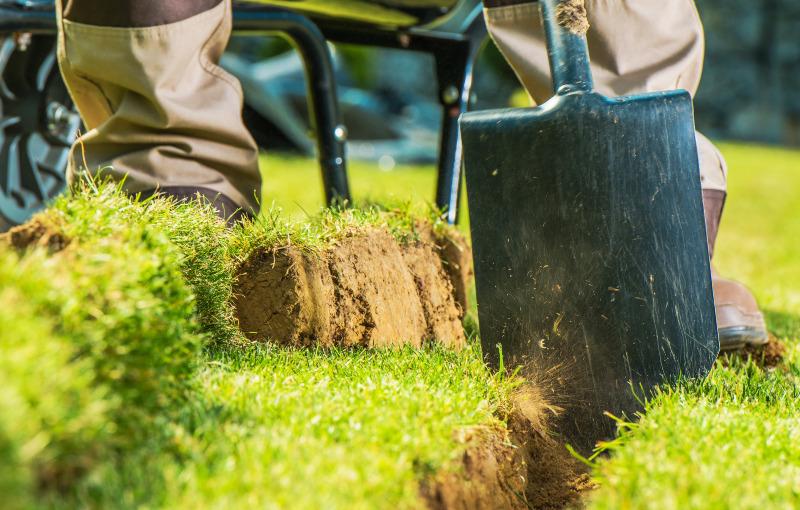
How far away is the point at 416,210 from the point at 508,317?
2.15 feet

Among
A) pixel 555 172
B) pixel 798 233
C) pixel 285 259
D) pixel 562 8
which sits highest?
pixel 562 8

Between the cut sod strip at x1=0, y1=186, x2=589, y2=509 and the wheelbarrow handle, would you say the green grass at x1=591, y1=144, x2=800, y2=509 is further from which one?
the wheelbarrow handle

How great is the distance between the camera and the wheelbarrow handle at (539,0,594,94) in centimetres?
173

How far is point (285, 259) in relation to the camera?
1.90m

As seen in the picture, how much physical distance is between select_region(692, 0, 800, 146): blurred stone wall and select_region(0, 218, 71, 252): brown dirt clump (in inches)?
765

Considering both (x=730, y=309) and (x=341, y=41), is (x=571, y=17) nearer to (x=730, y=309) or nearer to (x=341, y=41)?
(x=730, y=309)

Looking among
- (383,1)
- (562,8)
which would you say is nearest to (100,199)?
(562,8)

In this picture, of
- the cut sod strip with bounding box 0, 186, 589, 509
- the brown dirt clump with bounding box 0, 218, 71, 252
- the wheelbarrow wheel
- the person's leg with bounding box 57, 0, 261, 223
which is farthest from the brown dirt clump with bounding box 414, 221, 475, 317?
the wheelbarrow wheel

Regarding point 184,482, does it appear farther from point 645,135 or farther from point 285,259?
point 645,135

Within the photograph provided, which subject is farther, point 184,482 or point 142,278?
point 142,278

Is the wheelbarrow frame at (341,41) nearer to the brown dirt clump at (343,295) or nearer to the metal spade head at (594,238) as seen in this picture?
the brown dirt clump at (343,295)

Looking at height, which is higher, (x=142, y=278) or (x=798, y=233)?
(x=142, y=278)

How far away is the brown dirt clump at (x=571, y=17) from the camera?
1763 mm

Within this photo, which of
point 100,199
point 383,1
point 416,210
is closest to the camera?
point 100,199
